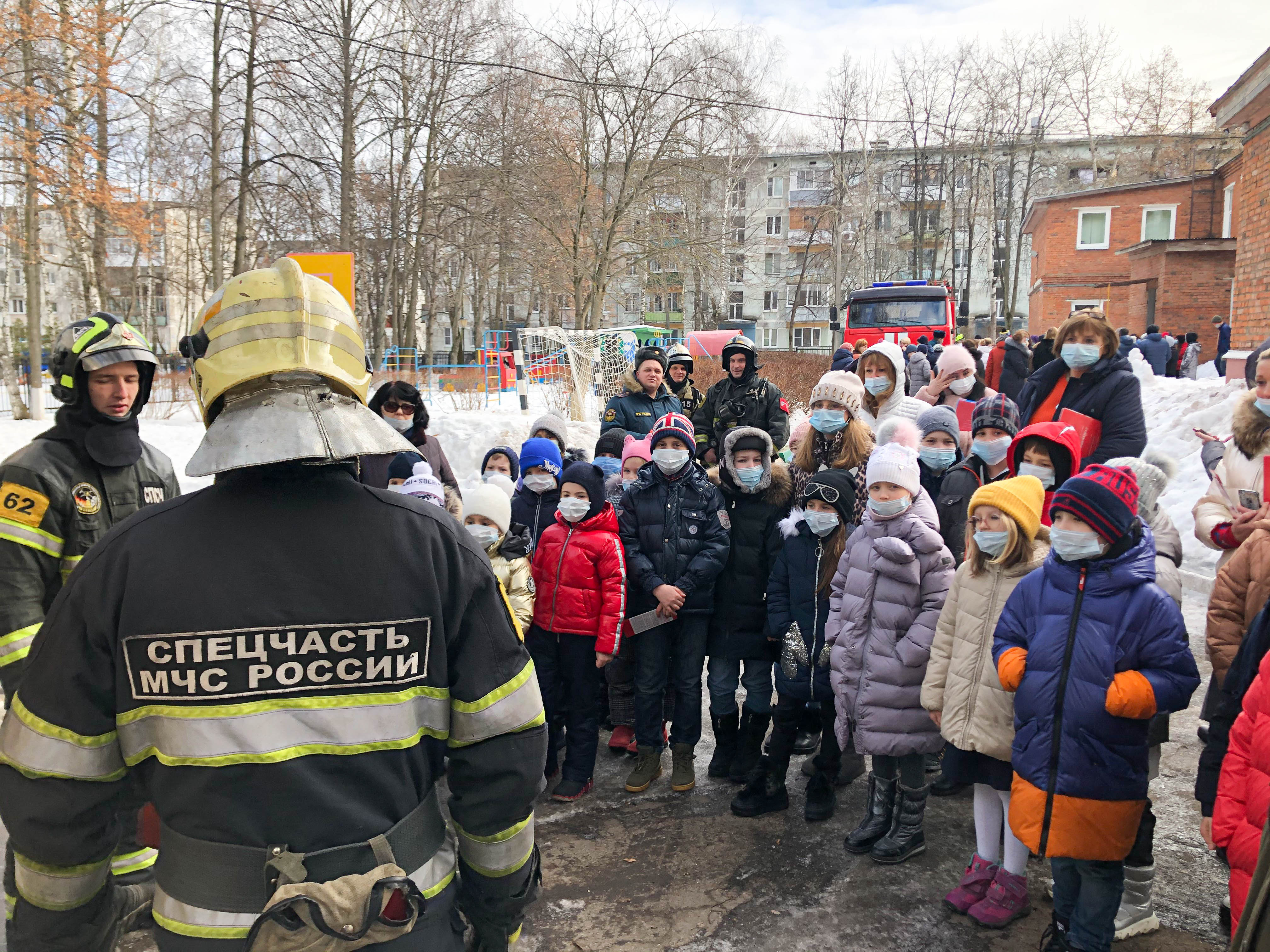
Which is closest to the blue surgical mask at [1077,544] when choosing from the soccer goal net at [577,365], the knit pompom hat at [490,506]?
the knit pompom hat at [490,506]

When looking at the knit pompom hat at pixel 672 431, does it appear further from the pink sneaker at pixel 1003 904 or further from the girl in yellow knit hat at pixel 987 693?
the pink sneaker at pixel 1003 904

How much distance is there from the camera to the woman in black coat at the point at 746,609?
4.73 metres

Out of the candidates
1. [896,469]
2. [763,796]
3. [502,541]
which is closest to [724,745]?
[763,796]

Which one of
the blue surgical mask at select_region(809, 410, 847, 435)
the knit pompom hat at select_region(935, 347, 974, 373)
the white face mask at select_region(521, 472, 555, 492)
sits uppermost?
the knit pompom hat at select_region(935, 347, 974, 373)

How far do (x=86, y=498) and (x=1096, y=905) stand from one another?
397 centimetres

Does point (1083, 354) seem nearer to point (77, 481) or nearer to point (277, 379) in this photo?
point (277, 379)

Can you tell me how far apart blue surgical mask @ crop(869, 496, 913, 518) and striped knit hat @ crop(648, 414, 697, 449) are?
1197mm

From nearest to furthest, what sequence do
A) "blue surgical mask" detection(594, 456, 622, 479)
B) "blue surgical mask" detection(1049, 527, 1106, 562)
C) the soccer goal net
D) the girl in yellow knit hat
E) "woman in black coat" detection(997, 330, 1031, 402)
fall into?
"blue surgical mask" detection(1049, 527, 1106, 562)
the girl in yellow knit hat
"blue surgical mask" detection(594, 456, 622, 479)
"woman in black coat" detection(997, 330, 1031, 402)
the soccer goal net

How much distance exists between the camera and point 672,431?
487 cm

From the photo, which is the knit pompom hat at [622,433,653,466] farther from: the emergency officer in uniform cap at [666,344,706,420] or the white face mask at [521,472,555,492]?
the emergency officer in uniform cap at [666,344,706,420]

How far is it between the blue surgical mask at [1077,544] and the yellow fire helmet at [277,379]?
8.27 ft

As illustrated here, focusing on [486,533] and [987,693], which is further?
[486,533]

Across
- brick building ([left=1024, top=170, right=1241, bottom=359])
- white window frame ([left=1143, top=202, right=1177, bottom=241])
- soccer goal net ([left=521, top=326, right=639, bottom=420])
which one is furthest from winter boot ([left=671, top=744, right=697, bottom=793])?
white window frame ([left=1143, top=202, right=1177, bottom=241])

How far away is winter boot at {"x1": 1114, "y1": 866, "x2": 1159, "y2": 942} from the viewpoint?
3.37 metres
